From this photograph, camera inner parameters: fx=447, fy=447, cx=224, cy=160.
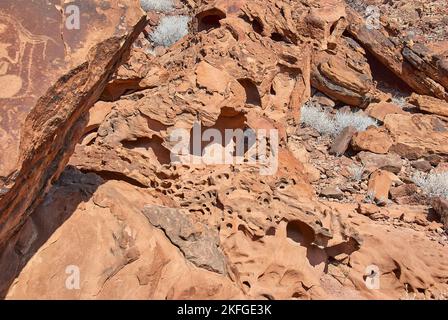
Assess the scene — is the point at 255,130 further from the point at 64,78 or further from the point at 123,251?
the point at 64,78

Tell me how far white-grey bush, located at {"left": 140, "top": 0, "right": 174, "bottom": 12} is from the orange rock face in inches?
186

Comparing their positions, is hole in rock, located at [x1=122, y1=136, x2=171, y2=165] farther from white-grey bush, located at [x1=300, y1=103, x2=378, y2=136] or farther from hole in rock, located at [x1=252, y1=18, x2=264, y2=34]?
white-grey bush, located at [x1=300, y1=103, x2=378, y2=136]

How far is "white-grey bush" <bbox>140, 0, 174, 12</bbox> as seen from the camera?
1106 centimetres

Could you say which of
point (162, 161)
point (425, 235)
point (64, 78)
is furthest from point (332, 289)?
point (64, 78)

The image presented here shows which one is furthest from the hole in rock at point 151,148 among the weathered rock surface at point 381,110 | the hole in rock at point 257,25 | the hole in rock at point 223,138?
the weathered rock surface at point 381,110

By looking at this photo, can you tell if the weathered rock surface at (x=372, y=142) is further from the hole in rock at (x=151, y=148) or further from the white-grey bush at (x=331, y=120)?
the hole in rock at (x=151, y=148)

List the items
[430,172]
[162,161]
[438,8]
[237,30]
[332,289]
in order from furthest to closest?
[438,8] < [430,172] < [237,30] < [162,161] < [332,289]

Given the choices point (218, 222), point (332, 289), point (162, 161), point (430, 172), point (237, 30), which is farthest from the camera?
point (430, 172)

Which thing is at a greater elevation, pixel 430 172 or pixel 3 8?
pixel 3 8

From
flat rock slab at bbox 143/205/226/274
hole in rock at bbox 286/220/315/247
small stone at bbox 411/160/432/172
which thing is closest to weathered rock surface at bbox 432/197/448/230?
small stone at bbox 411/160/432/172

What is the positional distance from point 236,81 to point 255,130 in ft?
1.66

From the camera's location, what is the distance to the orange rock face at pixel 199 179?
94.3 inches

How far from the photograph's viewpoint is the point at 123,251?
278 centimetres

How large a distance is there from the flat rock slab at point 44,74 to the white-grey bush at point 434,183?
174 inches
